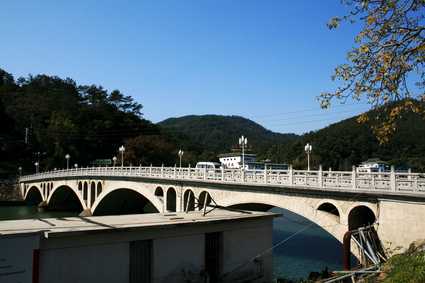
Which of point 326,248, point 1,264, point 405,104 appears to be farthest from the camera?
point 326,248

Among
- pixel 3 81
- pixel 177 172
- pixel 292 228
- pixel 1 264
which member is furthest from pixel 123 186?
pixel 3 81

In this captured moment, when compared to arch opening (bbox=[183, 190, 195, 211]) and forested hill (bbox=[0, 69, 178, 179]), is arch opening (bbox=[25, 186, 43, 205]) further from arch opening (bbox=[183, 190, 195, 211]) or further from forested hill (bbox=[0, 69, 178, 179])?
arch opening (bbox=[183, 190, 195, 211])

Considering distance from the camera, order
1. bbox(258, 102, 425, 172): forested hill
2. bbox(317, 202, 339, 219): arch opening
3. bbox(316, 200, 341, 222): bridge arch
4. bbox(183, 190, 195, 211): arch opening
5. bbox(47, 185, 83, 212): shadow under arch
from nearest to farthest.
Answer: bbox(316, 200, 341, 222): bridge arch → bbox(317, 202, 339, 219): arch opening → bbox(183, 190, 195, 211): arch opening → bbox(47, 185, 83, 212): shadow under arch → bbox(258, 102, 425, 172): forested hill

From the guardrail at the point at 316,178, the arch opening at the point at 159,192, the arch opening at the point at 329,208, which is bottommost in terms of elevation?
the arch opening at the point at 159,192

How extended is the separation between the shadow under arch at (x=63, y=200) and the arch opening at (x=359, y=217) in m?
52.7

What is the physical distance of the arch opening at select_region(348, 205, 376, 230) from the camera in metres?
18.1

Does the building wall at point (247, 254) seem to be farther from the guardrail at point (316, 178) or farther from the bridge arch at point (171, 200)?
the bridge arch at point (171, 200)

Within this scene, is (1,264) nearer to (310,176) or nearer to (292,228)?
(310,176)

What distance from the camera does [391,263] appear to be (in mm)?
11117

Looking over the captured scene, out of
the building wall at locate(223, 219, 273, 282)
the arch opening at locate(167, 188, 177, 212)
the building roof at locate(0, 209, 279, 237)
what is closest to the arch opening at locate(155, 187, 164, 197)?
the arch opening at locate(167, 188, 177, 212)

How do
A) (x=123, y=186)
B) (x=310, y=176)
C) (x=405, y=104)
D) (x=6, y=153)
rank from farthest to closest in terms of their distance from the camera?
(x=6, y=153) → (x=123, y=186) → (x=310, y=176) → (x=405, y=104)

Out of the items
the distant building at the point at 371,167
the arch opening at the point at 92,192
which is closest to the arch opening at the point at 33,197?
the arch opening at the point at 92,192

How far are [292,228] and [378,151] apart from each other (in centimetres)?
4633

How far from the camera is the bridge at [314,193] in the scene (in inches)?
619
